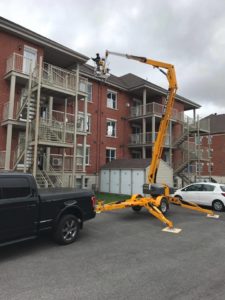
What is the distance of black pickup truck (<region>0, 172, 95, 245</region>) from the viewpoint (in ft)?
20.1

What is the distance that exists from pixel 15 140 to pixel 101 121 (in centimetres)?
966

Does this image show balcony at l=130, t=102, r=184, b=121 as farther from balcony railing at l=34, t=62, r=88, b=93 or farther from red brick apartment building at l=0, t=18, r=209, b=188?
balcony railing at l=34, t=62, r=88, b=93

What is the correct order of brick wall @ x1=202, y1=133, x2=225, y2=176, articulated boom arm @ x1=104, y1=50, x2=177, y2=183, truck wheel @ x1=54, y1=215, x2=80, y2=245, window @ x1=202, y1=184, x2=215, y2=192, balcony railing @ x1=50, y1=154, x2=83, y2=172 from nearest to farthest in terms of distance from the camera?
truck wheel @ x1=54, y1=215, x2=80, y2=245
articulated boom arm @ x1=104, y1=50, x2=177, y2=183
window @ x1=202, y1=184, x2=215, y2=192
balcony railing @ x1=50, y1=154, x2=83, y2=172
brick wall @ x1=202, y1=133, x2=225, y2=176

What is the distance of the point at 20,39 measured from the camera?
1752cm

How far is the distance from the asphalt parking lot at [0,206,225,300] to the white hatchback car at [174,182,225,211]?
17.7 ft

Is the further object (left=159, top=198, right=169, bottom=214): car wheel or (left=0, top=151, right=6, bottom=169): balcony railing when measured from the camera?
(left=0, top=151, right=6, bottom=169): balcony railing

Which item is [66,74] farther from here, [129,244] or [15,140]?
[129,244]

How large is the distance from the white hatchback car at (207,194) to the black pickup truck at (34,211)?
9.12 m

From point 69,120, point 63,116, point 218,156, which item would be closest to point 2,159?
point 63,116

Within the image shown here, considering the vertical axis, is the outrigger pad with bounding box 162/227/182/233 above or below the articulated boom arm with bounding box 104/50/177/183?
below

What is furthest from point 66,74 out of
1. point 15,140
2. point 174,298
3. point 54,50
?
point 174,298

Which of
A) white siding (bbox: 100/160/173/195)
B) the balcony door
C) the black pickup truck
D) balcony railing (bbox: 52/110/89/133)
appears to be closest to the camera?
the black pickup truck

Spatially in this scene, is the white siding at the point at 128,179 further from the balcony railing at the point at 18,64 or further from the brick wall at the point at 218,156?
the brick wall at the point at 218,156

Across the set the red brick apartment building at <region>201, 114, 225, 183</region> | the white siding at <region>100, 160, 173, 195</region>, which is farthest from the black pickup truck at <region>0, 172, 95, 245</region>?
the red brick apartment building at <region>201, 114, 225, 183</region>
